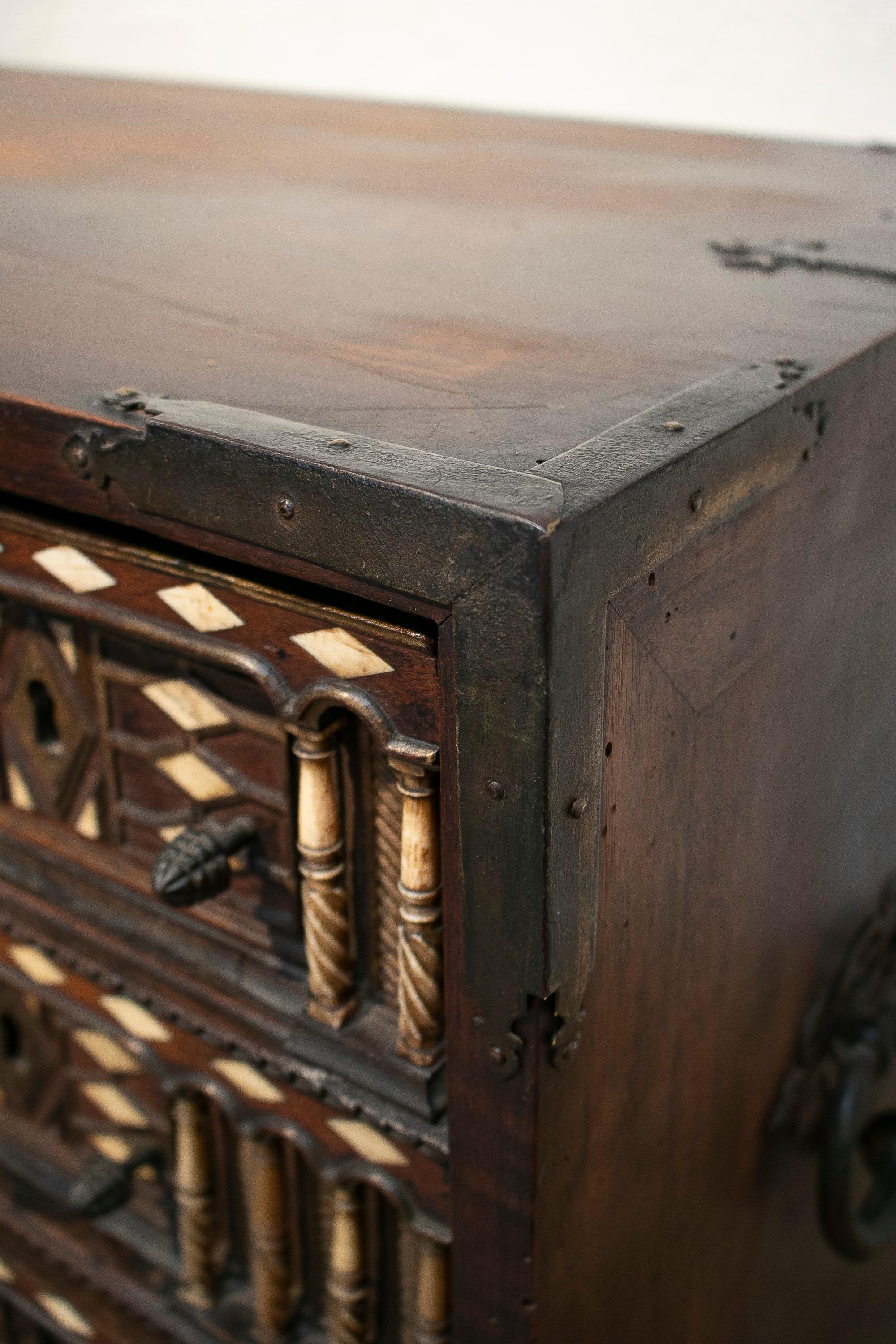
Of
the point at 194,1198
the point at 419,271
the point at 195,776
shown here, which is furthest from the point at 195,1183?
the point at 419,271

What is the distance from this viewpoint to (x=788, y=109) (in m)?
2.02

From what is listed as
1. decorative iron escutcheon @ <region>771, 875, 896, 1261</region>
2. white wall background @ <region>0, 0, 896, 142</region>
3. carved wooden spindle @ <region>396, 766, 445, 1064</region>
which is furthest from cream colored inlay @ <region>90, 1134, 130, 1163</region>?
white wall background @ <region>0, 0, 896, 142</region>

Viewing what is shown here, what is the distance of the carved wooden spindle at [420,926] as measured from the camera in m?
0.72

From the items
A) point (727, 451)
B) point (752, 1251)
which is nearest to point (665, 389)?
point (727, 451)

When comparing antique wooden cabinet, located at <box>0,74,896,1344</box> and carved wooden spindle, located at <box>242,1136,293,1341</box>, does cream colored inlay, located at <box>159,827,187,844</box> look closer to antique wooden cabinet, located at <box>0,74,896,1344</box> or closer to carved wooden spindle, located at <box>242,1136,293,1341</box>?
antique wooden cabinet, located at <box>0,74,896,1344</box>

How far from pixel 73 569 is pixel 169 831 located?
0.22 meters

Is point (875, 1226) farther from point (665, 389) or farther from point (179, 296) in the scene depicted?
point (179, 296)

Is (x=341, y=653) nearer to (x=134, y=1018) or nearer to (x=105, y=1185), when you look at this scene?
(x=134, y=1018)

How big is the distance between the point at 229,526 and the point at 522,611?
0.19 metres

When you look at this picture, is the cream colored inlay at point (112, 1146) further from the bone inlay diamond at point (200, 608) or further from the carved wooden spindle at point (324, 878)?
the bone inlay diamond at point (200, 608)

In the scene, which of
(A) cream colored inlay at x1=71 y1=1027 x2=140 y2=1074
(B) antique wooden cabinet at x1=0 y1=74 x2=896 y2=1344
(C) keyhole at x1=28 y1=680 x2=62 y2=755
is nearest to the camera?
(B) antique wooden cabinet at x1=0 y1=74 x2=896 y2=1344

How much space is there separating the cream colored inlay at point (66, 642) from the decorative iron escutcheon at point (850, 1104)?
67 cm

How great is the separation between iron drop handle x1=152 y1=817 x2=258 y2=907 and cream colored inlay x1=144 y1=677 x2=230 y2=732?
73mm

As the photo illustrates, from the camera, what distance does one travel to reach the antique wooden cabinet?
2.13ft
